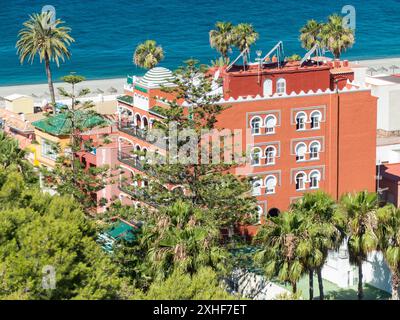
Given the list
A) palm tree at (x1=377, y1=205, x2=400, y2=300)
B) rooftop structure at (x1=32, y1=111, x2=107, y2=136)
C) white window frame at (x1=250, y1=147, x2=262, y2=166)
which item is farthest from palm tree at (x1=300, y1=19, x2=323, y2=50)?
palm tree at (x1=377, y1=205, x2=400, y2=300)

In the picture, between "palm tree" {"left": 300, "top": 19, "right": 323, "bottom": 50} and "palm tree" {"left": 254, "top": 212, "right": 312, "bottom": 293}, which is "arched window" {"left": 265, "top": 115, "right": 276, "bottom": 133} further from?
"palm tree" {"left": 300, "top": 19, "right": 323, "bottom": 50}

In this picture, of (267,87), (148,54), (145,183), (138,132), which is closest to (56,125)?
(138,132)

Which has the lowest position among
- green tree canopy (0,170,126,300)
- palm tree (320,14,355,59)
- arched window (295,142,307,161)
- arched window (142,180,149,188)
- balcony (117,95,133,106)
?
green tree canopy (0,170,126,300)

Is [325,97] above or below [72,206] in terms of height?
above

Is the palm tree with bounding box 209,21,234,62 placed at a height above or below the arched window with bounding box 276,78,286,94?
above

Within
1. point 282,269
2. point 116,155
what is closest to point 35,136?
point 116,155
